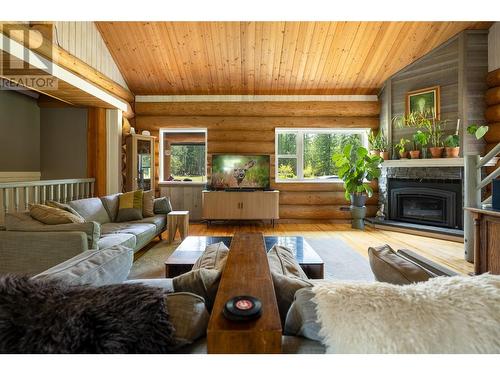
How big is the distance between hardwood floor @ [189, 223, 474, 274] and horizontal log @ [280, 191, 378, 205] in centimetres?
49

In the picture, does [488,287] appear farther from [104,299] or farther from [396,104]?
[396,104]

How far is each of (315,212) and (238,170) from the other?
6.05ft

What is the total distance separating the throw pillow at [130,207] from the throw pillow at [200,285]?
10.8 ft

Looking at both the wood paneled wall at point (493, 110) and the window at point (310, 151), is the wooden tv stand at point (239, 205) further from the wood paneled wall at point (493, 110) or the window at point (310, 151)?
the wood paneled wall at point (493, 110)

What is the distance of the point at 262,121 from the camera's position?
19.0 feet

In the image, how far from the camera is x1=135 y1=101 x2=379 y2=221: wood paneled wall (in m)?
5.78

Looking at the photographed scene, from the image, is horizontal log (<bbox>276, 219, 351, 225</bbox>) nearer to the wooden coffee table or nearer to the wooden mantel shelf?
the wooden mantel shelf

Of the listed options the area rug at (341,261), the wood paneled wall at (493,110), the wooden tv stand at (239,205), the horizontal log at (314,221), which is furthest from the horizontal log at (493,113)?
the wooden tv stand at (239,205)

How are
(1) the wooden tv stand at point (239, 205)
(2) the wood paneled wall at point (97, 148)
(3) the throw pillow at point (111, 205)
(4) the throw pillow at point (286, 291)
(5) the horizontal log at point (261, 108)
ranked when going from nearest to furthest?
1. (4) the throw pillow at point (286, 291)
2. (3) the throw pillow at point (111, 205)
3. (2) the wood paneled wall at point (97, 148)
4. (1) the wooden tv stand at point (239, 205)
5. (5) the horizontal log at point (261, 108)

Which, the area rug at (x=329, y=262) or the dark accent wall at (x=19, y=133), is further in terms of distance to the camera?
the dark accent wall at (x=19, y=133)

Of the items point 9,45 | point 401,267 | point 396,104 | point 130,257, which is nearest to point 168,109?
point 9,45

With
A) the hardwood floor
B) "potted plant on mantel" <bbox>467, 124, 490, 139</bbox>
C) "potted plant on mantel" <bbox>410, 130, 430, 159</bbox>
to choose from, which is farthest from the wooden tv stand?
"potted plant on mantel" <bbox>467, 124, 490, 139</bbox>

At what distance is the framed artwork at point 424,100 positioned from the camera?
15.4ft

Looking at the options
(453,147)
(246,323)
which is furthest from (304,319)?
(453,147)
